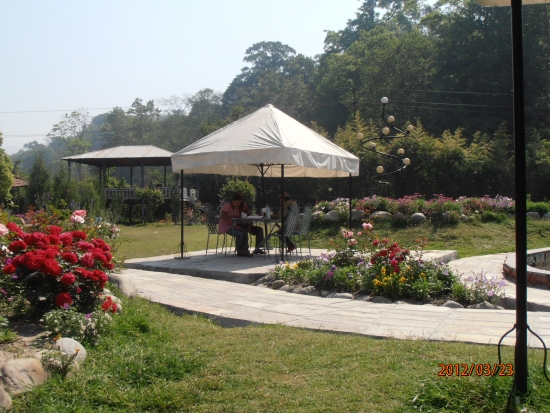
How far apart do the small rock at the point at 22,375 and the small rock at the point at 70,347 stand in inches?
9.6

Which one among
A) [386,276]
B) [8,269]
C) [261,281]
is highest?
[8,269]

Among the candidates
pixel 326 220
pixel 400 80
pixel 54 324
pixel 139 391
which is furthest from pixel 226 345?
pixel 400 80

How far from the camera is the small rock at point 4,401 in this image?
105 inches

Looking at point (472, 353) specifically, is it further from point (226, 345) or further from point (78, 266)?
point (78, 266)

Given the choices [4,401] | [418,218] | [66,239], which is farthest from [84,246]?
[418,218]

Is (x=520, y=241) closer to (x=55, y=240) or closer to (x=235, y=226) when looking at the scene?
(x=55, y=240)

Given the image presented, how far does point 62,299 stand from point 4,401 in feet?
4.48

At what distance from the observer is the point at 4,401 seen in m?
2.69

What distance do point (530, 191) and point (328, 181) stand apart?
830 cm

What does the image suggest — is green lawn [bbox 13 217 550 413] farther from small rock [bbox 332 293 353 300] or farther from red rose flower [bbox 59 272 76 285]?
small rock [bbox 332 293 353 300]

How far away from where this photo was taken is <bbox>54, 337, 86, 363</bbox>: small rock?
3371mm

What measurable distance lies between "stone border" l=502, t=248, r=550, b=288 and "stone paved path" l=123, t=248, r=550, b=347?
1.75 feet

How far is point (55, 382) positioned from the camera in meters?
3.03

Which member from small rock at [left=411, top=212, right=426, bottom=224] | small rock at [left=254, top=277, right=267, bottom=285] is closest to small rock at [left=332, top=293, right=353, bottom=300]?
small rock at [left=254, top=277, right=267, bottom=285]
